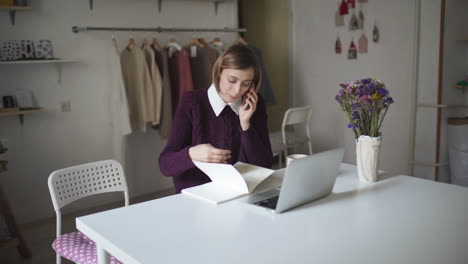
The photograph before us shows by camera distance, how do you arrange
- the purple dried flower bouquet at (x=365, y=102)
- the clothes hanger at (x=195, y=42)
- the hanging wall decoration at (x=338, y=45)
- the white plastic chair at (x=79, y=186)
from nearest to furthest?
the purple dried flower bouquet at (x=365, y=102)
the white plastic chair at (x=79, y=186)
the clothes hanger at (x=195, y=42)
the hanging wall decoration at (x=338, y=45)

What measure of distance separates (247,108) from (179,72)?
2.09m

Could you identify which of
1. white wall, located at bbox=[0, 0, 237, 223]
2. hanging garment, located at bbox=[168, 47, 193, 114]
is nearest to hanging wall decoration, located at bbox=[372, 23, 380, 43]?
hanging garment, located at bbox=[168, 47, 193, 114]

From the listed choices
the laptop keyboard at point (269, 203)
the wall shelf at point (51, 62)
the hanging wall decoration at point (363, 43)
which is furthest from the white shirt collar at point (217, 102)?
the hanging wall decoration at point (363, 43)

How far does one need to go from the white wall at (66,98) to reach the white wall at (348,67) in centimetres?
155

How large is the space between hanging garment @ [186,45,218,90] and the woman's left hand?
210 centimetres

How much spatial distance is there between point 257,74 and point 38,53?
6.99 feet

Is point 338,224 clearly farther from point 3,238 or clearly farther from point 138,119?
point 138,119

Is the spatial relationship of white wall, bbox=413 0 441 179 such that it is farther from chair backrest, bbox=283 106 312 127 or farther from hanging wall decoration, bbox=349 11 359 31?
chair backrest, bbox=283 106 312 127

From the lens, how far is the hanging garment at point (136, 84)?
3.74 meters

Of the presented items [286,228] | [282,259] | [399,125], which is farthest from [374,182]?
[399,125]

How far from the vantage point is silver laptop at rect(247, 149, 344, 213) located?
55.3 inches

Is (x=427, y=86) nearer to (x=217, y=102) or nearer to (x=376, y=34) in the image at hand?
(x=376, y=34)

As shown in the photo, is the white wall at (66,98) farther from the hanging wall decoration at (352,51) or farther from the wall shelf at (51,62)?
the hanging wall decoration at (352,51)

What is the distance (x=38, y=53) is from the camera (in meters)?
3.38
